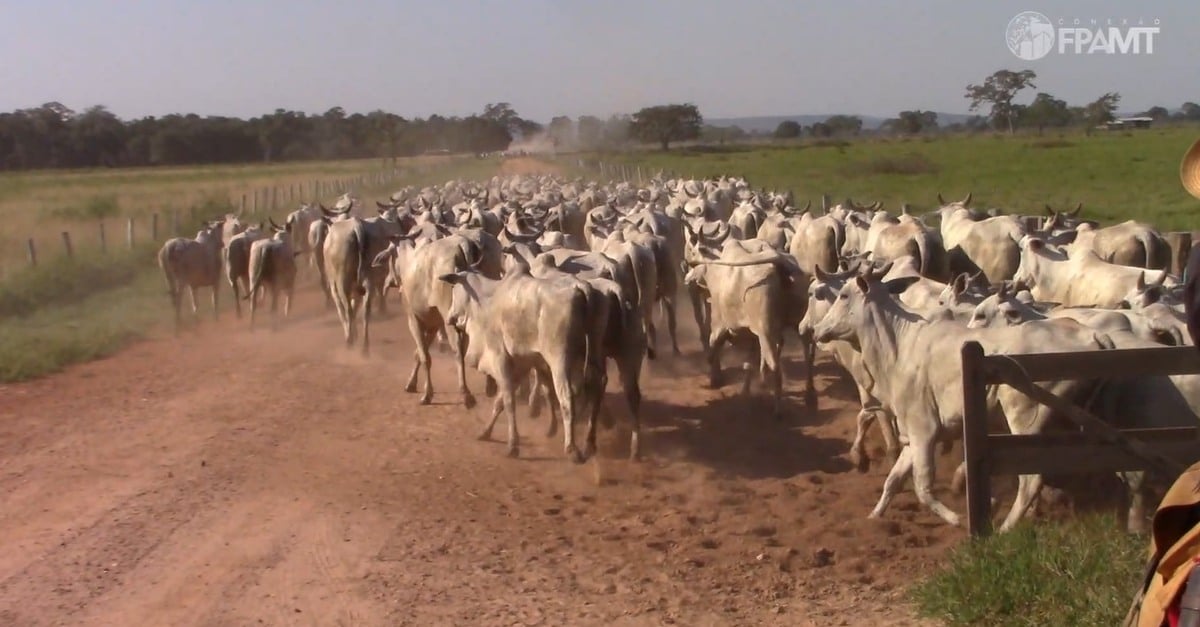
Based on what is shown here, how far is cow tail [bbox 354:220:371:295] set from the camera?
16.6 meters

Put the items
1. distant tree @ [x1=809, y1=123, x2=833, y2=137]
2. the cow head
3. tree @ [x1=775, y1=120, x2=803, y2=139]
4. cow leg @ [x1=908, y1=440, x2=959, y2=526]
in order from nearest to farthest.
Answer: cow leg @ [x1=908, y1=440, x2=959, y2=526] → the cow head → distant tree @ [x1=809, y1=123, x2=833, y2=137] → tree @ [x1=775, y1=120, x2=803, y2=139]

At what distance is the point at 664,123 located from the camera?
89.2m

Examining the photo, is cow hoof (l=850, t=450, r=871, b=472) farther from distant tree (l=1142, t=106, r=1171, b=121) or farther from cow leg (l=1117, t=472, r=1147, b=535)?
distant tree (l=1142, t=106, r=1171, b=121)

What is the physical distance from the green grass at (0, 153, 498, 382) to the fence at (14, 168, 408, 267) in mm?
679

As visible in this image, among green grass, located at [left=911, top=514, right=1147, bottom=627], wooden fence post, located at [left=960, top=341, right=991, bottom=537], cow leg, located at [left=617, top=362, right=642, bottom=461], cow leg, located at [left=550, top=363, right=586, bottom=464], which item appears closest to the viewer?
green grass, located at [left=911, top=514, right=1147, bottom=627]

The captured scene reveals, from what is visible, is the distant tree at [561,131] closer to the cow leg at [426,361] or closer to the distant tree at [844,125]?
the distant tree at [844,125]

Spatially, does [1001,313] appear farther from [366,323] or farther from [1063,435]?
[366,323]

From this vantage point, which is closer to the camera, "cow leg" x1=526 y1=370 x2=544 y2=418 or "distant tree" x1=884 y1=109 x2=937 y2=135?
"cow leg" x1=526 y1=370 x2=544 y2=418

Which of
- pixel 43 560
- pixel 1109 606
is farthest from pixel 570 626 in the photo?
pixel 43 560

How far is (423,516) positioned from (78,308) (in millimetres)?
15058

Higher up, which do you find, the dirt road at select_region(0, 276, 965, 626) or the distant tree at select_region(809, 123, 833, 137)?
the distant tree at select_region(809, 123, 833, 137)

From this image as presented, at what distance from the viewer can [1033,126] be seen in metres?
78.2

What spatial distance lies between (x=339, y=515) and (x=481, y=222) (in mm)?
10344

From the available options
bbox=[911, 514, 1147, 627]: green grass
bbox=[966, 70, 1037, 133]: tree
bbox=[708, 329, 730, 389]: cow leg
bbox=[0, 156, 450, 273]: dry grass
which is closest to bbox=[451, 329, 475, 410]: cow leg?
bbox=[708, 329, 730, 389]: cow leg
